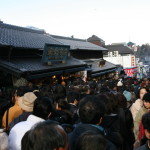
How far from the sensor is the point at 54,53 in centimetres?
1476

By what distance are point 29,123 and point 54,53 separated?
39.7 ft

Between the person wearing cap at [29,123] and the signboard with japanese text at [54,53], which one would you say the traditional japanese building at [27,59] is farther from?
the person wearing cap at [29,123]

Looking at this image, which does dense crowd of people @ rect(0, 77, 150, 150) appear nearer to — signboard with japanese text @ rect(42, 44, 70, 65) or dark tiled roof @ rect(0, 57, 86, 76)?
dark tiled roof @ rect(0, 57, 86, 76)

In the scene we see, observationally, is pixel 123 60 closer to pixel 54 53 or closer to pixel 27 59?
pixel 54 53

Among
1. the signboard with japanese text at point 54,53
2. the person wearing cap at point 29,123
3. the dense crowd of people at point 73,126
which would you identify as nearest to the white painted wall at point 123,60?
the signboard with japanese text at point 54,53

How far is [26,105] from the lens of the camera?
3576 millimetres

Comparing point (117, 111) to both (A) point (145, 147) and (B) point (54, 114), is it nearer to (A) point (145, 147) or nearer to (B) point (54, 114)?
(B) point (54, 114)

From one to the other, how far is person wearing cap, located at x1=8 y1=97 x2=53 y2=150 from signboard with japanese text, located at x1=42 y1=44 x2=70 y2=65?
10482mm

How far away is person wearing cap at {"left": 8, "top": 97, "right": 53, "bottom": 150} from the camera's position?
274 cm

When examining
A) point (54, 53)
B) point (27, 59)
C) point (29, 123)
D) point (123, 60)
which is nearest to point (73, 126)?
point (29, 123)

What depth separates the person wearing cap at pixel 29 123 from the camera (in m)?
2.74

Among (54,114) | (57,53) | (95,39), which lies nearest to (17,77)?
(57,53)

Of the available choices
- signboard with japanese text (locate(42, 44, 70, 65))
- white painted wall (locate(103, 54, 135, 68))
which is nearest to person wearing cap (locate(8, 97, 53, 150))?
signboard with japanese text (locate(42, 44, 70, 65))

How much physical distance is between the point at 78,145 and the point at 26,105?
6.23 ft
